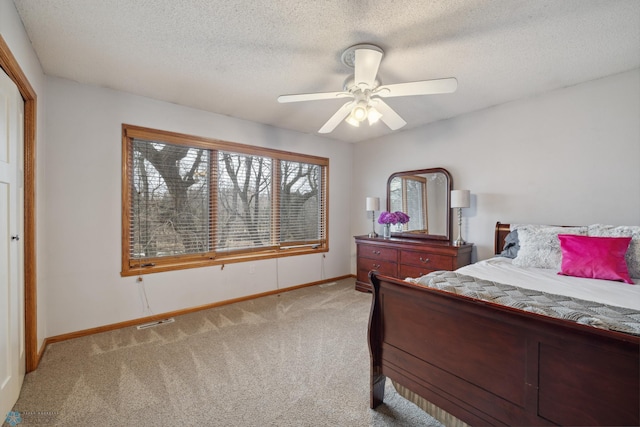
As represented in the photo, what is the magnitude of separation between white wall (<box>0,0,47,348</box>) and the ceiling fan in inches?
64.7

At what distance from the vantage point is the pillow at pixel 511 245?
2.74 metres

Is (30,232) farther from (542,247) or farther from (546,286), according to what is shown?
(542,247)

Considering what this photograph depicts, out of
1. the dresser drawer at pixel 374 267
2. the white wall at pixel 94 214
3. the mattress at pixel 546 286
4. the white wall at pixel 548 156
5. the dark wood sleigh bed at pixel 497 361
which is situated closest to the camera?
the dark wood sleigh bed at pixel 497 361

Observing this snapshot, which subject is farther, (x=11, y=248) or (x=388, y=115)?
(x=388, y=115)

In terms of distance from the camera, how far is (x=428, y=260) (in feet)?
11.3

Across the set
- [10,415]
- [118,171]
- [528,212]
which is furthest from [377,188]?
[10,415]

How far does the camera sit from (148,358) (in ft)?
7.62

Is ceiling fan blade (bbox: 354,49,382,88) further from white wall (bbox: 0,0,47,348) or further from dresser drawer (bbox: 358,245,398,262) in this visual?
dresser drawer (bbox: 358,245,398,262)

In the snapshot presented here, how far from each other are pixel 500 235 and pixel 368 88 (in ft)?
7.60

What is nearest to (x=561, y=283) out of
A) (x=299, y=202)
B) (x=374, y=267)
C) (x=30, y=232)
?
(x=374, y=267)

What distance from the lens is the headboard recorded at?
313 centimetres

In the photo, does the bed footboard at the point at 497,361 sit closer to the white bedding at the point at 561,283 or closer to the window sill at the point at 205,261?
the white bedding at the point at 561,283

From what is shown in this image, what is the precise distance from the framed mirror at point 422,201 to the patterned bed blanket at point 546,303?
1.93 metres

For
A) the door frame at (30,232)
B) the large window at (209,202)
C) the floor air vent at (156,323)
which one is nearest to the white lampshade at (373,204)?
the large window at (209,202)
